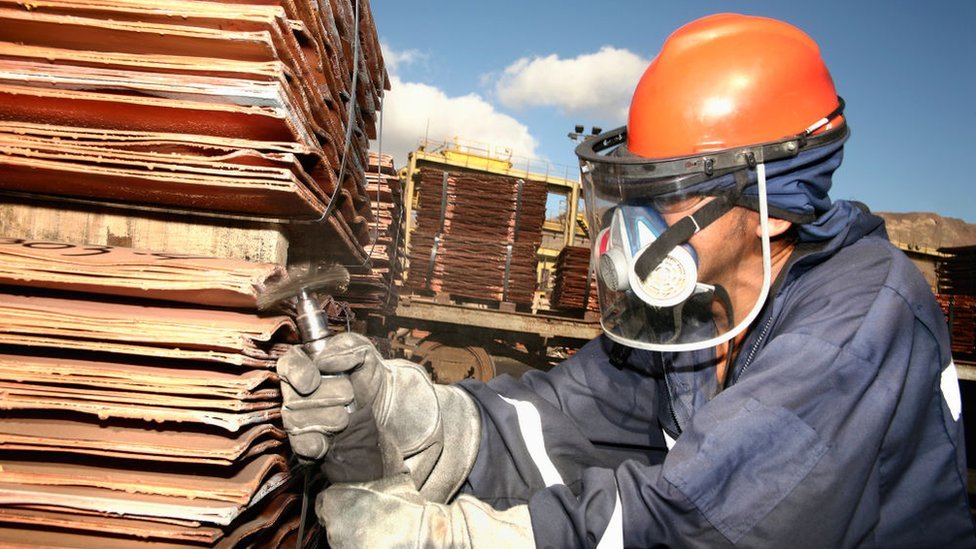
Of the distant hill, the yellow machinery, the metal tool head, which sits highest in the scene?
the distant hill

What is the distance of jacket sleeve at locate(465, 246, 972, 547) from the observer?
1.28 meters

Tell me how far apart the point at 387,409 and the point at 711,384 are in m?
1.23

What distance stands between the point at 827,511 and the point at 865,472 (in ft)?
0.49

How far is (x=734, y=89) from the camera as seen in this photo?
1.77 metres

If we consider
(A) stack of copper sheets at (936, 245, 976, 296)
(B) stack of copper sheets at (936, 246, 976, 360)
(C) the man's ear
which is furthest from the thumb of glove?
(A) stack of copper sheets at (936, 245, 976, 296)

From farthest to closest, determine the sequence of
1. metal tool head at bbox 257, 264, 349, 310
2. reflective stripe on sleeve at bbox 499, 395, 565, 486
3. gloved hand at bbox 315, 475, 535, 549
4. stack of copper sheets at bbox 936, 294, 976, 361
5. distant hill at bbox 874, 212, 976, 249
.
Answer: distant hill at bbox 874, 212, 976, 249
stack of copper sheets at bbox 936, 294, 976, 361
reflective stripe on sleeve at bbox 499, 395, 565, 486
metal tool head at bbox 257, 264, 349, 310
gloved hand at bbox 315, 475, 535, 549

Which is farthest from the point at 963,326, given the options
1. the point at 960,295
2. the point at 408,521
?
the point at 408,521

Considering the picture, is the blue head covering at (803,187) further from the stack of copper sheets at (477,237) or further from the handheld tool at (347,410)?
the stack of copper sheets at (477,237)

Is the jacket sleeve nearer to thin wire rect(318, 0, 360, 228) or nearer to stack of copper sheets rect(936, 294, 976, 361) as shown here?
thin wire rect(318, 0, 360, 228)

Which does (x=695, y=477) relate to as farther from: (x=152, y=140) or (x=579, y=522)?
(x=152, y=140)

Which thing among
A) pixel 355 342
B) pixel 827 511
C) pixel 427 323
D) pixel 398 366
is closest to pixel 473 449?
pixel 398 366

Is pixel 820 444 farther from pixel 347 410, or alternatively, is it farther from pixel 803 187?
pixel 347 410

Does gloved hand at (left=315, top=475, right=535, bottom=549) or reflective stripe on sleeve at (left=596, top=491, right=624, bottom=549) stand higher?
reflective stripe on sleeve at (left=596, top=491, right=624, bottom=549)

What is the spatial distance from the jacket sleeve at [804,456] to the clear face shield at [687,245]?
0.27 meters
